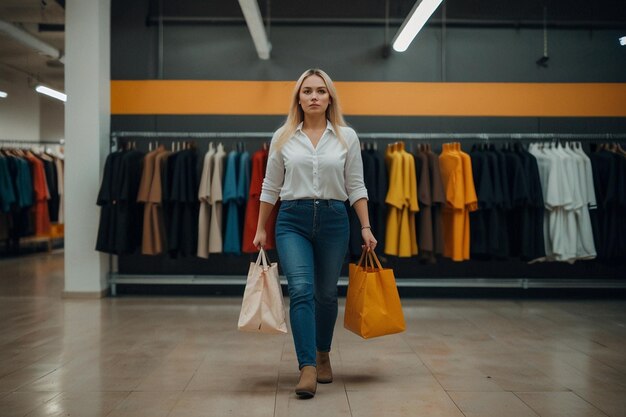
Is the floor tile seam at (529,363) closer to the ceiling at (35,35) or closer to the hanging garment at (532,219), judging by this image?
the hanging garment at (532,219)

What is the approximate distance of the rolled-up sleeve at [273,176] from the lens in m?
3.17

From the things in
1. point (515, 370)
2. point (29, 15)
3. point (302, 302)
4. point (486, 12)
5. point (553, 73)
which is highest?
point (29, 15)

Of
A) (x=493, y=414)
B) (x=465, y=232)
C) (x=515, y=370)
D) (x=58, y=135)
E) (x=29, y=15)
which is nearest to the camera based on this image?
(x=493, y=414)

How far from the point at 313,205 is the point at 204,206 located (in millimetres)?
3346

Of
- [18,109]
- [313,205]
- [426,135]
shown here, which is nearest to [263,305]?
[313,205]

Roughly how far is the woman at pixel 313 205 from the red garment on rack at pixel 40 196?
8.39 metres

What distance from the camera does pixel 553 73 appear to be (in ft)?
22.5

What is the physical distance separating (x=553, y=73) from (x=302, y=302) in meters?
5.16

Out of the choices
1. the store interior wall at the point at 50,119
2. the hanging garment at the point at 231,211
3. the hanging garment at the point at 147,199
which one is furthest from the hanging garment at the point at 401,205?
the store interior wall at the point at 50,119

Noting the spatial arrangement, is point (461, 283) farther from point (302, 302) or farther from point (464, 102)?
point (302, 302)

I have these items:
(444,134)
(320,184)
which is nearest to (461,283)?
(444,134)

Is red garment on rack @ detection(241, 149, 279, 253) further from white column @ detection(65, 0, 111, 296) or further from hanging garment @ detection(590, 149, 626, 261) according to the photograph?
hanging garment @ detection(590, 149, 626, 261)

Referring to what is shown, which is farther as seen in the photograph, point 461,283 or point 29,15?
point 29,15

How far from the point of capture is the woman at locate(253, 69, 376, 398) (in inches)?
118
